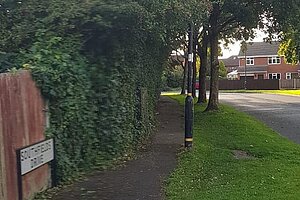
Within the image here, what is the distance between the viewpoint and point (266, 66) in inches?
3524

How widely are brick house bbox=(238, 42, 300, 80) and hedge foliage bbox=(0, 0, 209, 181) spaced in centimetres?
7742

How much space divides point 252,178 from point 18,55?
4609mm

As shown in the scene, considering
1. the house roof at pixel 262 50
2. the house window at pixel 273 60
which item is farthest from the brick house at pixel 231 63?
the house window at pixel 273 60

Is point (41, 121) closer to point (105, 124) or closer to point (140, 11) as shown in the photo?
point (105, 124)

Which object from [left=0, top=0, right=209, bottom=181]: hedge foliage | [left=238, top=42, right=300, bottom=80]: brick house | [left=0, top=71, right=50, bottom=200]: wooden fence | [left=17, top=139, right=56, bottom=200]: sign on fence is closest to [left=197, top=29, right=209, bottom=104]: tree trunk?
[left=0, top=0, right=209, bottom=181]: hedge foliage

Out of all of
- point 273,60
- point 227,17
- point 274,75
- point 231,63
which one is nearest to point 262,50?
point 273,60

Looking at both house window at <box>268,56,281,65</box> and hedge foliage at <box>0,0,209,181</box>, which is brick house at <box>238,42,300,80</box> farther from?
hedge foliage at <box>0,0,209,181</box>

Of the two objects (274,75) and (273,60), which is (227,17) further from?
(273,60)

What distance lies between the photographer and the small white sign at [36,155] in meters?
6.55

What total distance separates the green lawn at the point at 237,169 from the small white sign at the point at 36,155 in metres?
1.85

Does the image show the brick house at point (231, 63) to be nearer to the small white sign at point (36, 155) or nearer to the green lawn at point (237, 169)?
the green lawn at point (237, 169)

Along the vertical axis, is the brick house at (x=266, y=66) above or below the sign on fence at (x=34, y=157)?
above

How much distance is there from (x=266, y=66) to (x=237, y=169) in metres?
82.0

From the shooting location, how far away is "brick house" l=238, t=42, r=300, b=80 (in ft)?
284
